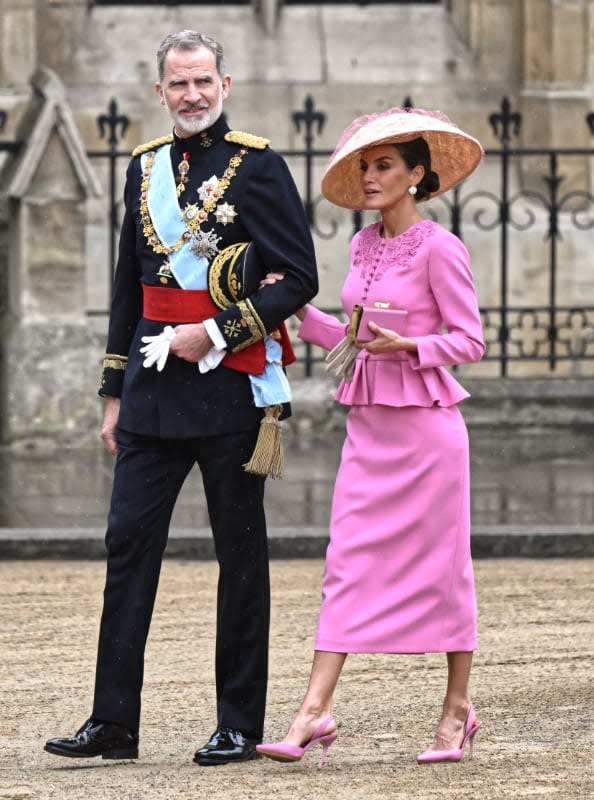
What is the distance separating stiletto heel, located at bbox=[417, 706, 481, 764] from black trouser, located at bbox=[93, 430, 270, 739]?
441 millimetres

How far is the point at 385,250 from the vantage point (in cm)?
591

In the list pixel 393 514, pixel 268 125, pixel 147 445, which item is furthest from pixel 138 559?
Result: pixel 268 125

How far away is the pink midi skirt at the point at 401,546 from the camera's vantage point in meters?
5.82

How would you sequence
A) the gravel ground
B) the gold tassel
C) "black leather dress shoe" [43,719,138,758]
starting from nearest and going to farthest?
the gravel ground, the gold tassel, "black leather dress shoe" [43,719,138,758]

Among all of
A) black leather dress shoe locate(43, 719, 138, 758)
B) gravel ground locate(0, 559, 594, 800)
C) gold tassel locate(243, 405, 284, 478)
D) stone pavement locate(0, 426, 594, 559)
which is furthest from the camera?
stone pavement locate(0, 426, 594, 559)

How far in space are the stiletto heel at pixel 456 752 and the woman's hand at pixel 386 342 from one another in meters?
0.97

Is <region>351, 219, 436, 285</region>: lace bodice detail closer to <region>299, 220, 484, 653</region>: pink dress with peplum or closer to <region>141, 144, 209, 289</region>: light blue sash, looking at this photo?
<region>299, 220, 484, 653</region>: pink dress with peplum

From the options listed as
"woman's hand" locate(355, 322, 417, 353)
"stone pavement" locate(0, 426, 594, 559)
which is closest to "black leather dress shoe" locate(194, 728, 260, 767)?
"woman's hand" locate(355, 322, 417, 353)

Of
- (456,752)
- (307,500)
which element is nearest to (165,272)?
(456,752)

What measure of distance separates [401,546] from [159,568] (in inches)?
24.9

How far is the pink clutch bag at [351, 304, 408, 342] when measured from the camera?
18.9ft

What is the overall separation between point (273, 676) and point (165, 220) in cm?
185

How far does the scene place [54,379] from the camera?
41.0 feet

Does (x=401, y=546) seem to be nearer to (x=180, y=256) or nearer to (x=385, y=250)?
(x=385, y=250)
